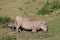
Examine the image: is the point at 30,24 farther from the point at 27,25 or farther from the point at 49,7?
the point at 49,7

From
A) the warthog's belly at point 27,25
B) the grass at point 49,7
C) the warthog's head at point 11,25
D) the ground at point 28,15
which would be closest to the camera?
the ground at point 28,15

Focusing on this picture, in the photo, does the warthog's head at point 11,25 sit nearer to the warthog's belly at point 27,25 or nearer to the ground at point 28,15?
the ground at point 28,15

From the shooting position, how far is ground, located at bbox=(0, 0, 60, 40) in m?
7.50

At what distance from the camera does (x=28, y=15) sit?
934 centimetres

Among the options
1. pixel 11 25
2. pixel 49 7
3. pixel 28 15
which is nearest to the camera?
pixel 11 25

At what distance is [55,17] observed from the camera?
29.9ft

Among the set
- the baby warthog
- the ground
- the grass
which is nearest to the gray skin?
the baby warthog

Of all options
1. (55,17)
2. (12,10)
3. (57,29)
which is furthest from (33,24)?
(12,10)

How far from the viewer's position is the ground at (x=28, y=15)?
7.50m

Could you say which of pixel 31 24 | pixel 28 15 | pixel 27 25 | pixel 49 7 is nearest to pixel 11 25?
pixel 27 25

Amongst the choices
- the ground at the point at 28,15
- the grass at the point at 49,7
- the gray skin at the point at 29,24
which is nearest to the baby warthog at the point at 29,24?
the gray skin at the point at 29,24

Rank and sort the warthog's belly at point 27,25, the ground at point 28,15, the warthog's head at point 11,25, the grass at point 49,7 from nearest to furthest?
1. the ground at point 28,15
2. the warthog's belly at point 27,25
3. the warthog's head at point 11,25
4. the grass at point 49,7

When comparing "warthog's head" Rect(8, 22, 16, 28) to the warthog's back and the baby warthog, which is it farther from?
the warthog's back

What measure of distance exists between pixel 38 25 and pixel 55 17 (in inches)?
55.0
